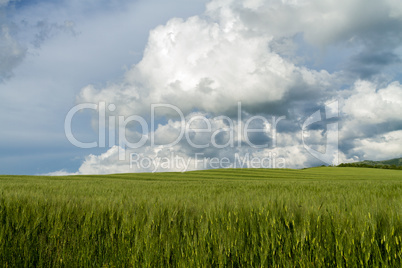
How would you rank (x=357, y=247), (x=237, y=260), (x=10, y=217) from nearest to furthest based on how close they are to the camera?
1. (x=357, y=247)
2. (x=237, y=260)
3. (x=10, y=217)

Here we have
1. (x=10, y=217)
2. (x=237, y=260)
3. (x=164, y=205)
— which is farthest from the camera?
(x=10, y=217)

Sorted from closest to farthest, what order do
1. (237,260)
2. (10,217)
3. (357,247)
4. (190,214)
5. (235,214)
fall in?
(357,247) < (237,260) < (235,214) < (190,214) < (10,217)

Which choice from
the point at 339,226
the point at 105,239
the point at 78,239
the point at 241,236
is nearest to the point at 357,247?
the point at 339,226

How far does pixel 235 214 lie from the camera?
3.08 m

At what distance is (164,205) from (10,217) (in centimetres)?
249

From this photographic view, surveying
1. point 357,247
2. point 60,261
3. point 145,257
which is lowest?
point 60,261

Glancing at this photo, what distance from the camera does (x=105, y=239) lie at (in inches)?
138

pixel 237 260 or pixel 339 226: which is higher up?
pixel 339 226

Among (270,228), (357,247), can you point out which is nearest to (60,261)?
(270,228)

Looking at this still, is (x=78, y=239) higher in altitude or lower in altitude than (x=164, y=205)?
lower

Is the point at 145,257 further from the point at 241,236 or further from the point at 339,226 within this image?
the point at 339,226

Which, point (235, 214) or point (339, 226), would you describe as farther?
point (235, 214)

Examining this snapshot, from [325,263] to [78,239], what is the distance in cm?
Answer: 306

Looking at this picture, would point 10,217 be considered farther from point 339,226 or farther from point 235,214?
point 339,226
